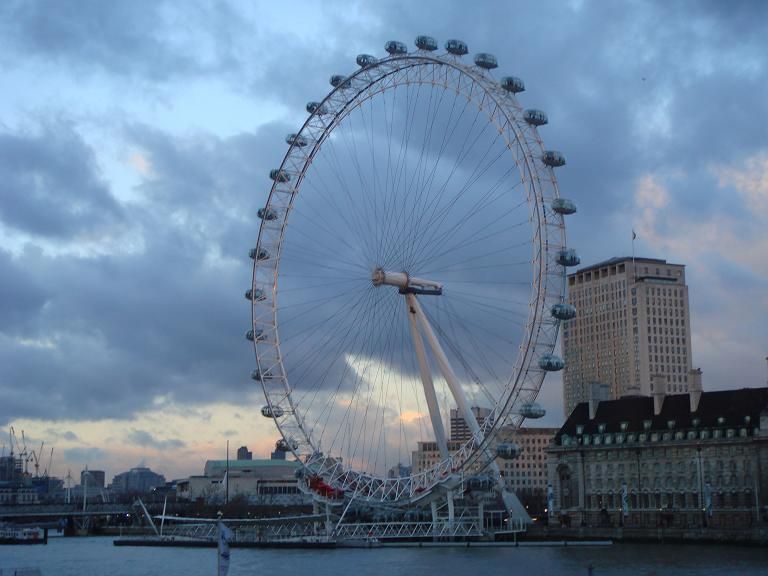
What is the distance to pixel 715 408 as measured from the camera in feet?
296

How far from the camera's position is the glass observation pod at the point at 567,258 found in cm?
6512

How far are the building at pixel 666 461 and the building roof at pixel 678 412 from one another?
3.5 inches

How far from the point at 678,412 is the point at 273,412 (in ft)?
112

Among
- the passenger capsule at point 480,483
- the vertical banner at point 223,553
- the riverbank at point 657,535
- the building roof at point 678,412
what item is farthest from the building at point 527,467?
the vertical banner at point 223,553

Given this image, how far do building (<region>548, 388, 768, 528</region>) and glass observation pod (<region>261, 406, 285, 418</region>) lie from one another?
29.3 m

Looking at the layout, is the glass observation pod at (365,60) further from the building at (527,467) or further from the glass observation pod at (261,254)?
the building at (527,467)

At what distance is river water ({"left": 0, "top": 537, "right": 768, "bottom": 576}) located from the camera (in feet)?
194

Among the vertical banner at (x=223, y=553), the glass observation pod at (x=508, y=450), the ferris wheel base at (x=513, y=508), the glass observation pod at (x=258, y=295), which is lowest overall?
the vertical banner at (x=223, y=553)

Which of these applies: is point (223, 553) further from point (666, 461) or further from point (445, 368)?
point (666, 461)

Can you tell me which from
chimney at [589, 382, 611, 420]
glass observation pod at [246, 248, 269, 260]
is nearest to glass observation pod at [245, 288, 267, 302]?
glass observation pod at [246, 248, 269, 260]

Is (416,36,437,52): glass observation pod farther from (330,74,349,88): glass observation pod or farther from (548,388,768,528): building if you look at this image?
(548,388,768,528): building

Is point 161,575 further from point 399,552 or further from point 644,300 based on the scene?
point 644,300

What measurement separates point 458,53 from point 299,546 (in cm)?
4088

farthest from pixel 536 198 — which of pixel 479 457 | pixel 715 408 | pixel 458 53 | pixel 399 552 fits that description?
pixel 715 408
